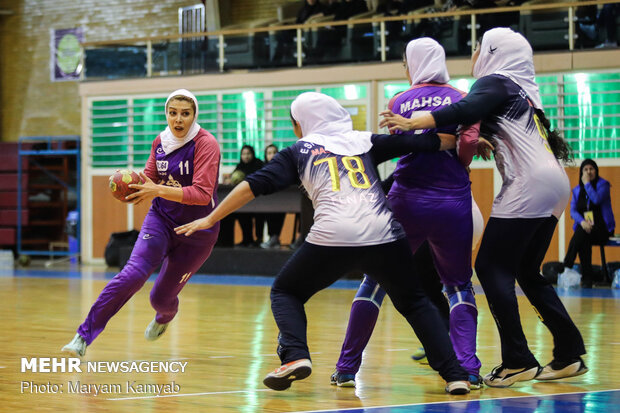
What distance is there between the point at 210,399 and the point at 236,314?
4.58 metres

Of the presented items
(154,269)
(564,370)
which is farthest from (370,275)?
(154,269)

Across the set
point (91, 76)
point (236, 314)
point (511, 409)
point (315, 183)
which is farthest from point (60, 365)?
point (91, 76)

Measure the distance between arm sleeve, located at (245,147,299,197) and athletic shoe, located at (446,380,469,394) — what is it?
131 centimetres

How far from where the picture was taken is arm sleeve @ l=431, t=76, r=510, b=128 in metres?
5.00

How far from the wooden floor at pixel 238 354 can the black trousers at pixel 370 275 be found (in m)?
0.23

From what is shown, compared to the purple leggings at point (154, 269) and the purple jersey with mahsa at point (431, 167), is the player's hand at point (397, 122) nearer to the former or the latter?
the purple jersey with mahsa at point (431, 167)

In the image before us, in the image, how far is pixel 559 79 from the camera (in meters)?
15.3

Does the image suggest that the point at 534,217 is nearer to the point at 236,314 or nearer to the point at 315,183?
the point at 315,183

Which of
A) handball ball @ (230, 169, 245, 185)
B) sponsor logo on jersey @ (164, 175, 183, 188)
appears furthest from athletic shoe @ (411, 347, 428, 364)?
handball ball @ (230, 169, 245, 185)

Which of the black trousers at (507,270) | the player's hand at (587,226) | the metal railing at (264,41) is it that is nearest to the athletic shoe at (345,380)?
the black trousers at (507,270)

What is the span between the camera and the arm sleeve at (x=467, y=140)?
5250 mm

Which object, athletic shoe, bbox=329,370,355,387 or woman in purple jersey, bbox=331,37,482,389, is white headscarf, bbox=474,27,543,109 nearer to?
woman in purple jersey, bbox=331,37,482,389

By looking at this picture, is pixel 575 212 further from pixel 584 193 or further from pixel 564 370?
pixel 564 370

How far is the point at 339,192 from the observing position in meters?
4.89
